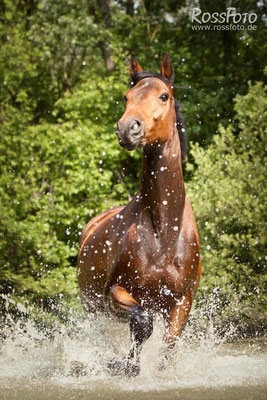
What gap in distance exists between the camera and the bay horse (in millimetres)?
4602

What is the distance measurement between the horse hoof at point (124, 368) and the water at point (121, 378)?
5 cm

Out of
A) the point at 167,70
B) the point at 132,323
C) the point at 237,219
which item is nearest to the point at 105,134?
the point at 237,219

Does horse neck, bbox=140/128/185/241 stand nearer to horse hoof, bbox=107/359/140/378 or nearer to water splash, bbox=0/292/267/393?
water splash, bbox=0/292/267/393

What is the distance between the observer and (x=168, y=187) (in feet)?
15.7

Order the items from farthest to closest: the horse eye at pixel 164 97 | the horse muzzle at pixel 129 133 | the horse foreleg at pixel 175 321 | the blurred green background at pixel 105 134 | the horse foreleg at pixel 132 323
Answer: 1. the blurred green background at pixel 105 134
2. the horse foreleg at pixel 175 321
3. the horse eye at pixel 164 97
4. the horse foreleg at pixel 132 323
5. the horse muzzle at pixel 129 133

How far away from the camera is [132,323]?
4.62 metres

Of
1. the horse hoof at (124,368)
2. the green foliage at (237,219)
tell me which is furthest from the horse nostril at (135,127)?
the green foliage at (237,219)

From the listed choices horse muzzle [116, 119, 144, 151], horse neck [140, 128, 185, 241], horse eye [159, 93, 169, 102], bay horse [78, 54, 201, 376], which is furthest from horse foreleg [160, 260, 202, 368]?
horse eye [159, 93, 169, 102]

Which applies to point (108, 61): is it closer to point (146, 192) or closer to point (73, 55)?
point (73, 55)

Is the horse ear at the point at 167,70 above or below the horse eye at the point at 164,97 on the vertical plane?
above

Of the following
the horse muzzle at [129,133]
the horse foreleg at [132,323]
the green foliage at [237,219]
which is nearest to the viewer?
the horse muzzle at [129,133]

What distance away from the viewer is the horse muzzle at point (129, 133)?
164 inches

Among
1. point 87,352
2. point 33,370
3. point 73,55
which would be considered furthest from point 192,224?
point 73,55

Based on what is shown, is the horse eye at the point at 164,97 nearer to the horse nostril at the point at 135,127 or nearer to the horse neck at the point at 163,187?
the horse neck at the point at 163,187
